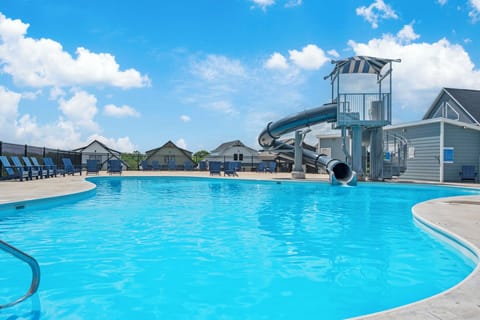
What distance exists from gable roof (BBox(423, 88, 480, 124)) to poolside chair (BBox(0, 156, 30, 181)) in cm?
2315

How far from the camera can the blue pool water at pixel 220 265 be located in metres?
3.01

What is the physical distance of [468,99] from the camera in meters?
21.7

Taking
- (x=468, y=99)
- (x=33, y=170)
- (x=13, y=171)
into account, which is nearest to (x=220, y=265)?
(x=13, y=171)

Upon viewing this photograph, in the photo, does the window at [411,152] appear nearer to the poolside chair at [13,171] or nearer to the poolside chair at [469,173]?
the poolside chair at [469,173]

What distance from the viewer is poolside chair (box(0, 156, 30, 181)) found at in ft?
40.9

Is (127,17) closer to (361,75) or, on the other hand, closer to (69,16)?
(69,16)

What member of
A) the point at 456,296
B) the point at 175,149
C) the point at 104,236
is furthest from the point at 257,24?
the point at 175,149

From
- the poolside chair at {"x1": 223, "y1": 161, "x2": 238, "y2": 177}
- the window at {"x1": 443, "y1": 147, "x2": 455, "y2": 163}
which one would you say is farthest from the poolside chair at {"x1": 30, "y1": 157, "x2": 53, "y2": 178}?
the window at {"x1": 443, "y1": 147, "x2": 455, "y2": 163}

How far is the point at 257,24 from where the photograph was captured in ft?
45.2

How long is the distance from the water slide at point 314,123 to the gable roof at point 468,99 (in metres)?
9.41

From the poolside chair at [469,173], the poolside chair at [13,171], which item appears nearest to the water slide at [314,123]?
the poolside chair at [469,173]

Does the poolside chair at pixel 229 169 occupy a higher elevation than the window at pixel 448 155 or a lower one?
lower

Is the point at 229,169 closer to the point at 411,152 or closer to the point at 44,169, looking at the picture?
the point at 44,169

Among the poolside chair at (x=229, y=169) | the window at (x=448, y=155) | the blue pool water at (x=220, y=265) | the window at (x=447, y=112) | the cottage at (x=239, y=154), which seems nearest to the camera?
the blue pool water at (x=220, y=265)
